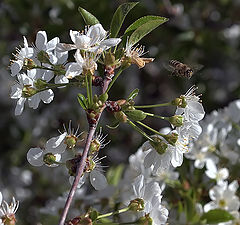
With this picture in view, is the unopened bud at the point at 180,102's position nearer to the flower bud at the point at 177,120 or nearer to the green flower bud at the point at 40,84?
the flower bud at the point at 177,120

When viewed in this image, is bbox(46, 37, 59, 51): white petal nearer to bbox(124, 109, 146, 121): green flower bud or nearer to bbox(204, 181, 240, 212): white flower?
bbox(124, 109, 146, 121): green flower bud

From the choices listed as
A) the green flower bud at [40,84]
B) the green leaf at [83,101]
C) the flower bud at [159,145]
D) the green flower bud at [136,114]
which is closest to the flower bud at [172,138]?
the flower bud at [159,145]

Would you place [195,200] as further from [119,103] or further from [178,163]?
[119,103]

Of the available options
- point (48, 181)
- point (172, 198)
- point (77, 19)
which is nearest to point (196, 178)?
point (172, 198)

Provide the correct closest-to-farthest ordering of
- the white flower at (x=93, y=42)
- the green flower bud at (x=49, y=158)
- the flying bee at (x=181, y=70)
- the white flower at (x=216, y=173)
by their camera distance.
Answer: the white flower at (x=93, y=42)
the green flower bud at (x=49, y=158)
the flying bee at (x=181, y=70)
the white flower at (x=216, y=173)

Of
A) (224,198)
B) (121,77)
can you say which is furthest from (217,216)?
(121,77)

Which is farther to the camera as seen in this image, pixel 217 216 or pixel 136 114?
pixel 217 216

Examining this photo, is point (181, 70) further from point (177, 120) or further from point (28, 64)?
point (28, 64)
